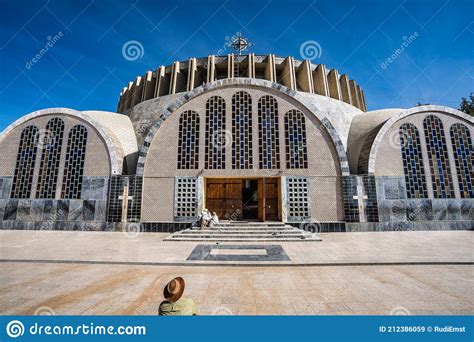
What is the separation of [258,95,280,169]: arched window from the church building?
6cm

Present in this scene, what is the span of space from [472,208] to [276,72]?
17590 millimetres

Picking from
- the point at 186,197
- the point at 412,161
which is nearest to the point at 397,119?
the point at 412,161

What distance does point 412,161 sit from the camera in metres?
14.8

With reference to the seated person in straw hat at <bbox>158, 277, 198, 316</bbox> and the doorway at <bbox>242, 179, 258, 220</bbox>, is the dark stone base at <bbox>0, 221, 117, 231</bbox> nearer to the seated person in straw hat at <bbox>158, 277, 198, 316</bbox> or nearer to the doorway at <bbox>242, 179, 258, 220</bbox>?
the doorway at <bbox>242, 179, 258, 220</bbox>

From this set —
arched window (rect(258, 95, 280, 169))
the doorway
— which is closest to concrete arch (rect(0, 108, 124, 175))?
the doorway

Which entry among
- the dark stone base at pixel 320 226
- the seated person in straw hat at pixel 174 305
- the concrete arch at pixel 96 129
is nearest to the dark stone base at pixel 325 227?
the dark stone base at pixel 320 226

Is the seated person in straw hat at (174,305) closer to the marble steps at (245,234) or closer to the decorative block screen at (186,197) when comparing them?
the marble steps at (245,234)

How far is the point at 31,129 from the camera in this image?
53.4ft

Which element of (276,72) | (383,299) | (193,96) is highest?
(276,72)

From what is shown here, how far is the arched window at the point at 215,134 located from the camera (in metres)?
14.9

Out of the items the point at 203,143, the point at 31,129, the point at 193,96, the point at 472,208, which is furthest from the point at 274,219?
the point at 31,129

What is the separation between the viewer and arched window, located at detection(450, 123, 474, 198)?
14.6 metres

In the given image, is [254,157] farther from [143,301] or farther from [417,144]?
[143,301]

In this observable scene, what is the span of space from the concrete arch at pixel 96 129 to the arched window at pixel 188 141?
13.4 ft
